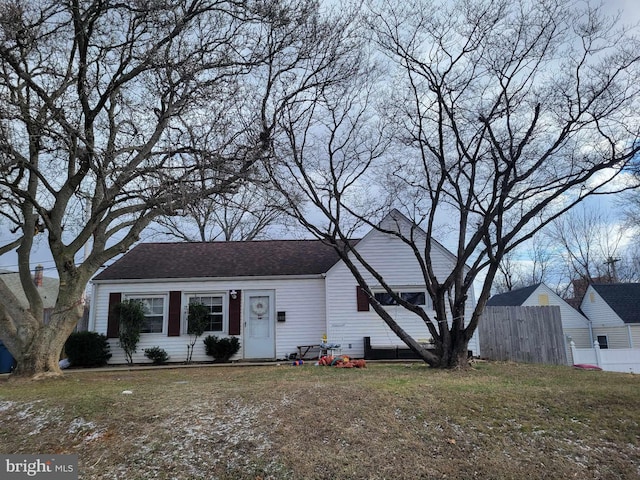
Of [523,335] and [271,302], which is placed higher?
[271,302]

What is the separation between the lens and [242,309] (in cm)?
1406

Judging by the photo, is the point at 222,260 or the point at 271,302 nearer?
the point at 271,302

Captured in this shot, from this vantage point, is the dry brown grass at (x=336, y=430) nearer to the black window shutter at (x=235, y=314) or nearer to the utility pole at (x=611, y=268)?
the black window shutter at (x=235, y=314)

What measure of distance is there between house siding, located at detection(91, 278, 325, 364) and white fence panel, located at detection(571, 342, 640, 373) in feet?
27.2

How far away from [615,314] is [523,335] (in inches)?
536

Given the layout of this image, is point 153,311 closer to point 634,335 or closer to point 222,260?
point 222,260

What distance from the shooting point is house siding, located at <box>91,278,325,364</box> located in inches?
541

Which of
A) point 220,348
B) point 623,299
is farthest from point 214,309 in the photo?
point 623,299

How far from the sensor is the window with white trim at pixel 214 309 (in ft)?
46.0

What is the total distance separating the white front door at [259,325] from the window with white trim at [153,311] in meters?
2.64

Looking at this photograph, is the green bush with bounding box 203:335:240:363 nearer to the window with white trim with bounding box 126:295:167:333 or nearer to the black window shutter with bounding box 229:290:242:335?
the black window shutter with bounding box 229:290:242:335

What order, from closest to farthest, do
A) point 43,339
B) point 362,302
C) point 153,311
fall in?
point 43,339
point 362,302
point 153,311

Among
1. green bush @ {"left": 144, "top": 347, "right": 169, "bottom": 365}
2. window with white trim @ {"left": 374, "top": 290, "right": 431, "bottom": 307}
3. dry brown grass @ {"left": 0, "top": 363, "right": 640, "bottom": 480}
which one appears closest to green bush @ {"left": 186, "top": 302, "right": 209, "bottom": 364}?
green bush @ {"left": 144, "top": 347, "right": 169, "bottom": 365}

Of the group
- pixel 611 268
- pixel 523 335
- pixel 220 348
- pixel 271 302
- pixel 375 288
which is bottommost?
pixel 220 348
